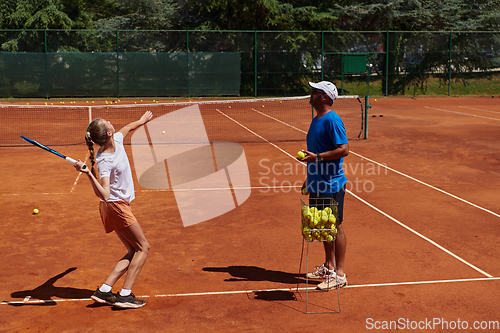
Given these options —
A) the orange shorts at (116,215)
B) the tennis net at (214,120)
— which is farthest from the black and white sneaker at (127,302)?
the tennis net at (214,120)

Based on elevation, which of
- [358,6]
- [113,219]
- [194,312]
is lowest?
[194,312]

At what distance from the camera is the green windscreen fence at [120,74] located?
2650 centimetres

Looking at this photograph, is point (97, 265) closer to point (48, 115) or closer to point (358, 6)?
point (48, 115)

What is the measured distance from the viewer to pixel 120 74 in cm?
2731

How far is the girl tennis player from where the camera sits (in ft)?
15.3

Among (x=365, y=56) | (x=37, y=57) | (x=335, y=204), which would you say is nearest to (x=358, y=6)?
(x=365, y=56)

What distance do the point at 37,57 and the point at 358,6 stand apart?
19860 millimetres

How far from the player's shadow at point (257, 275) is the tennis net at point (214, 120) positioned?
7.70 metres

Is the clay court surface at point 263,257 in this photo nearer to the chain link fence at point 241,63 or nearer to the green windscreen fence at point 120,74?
the green windscreen fence at point 120,74

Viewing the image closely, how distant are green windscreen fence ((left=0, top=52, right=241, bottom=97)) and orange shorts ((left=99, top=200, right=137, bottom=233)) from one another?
2354 centimetres

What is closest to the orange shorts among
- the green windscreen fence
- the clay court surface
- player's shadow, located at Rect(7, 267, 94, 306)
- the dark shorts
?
the clay court surface

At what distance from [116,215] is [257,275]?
5.99 feet

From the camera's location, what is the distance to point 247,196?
9.21 meters


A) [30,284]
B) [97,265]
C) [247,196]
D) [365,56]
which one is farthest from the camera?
[365,56]
